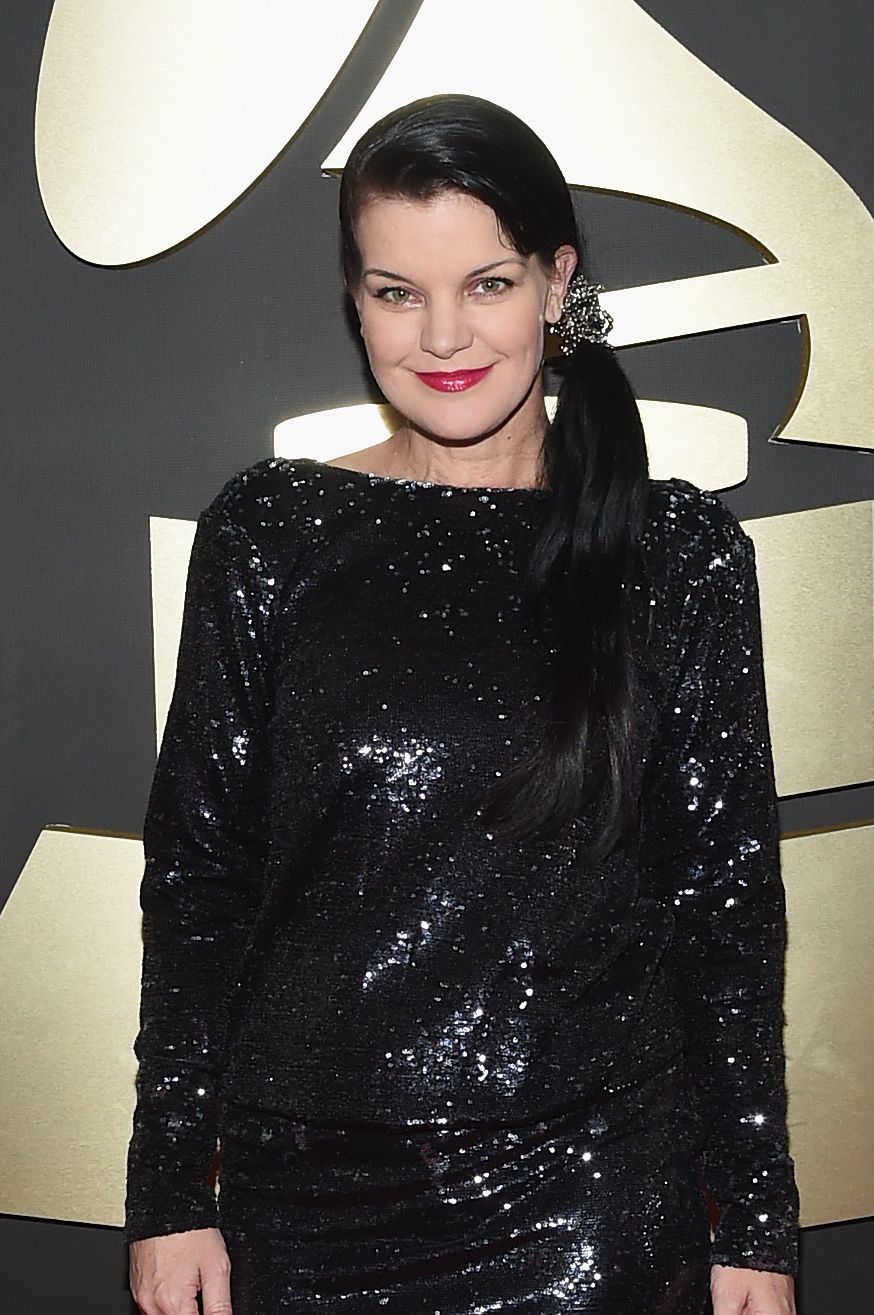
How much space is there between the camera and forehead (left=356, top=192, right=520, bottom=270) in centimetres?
138

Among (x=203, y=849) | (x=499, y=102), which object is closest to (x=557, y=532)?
(x=203, y=849)

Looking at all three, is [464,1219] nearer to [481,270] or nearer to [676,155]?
[481,270]

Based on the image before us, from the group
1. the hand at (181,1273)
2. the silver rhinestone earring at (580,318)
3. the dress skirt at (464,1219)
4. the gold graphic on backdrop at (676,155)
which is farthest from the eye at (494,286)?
the hand at (181,1273)

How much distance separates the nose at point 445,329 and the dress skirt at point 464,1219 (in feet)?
2.05

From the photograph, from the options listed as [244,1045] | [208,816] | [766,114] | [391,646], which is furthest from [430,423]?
[766,114]

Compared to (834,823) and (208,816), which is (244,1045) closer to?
(208,816)

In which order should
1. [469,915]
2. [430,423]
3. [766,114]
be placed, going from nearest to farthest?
[469,915] → [430,423] → [766,114]

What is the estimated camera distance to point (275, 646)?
4.64 feet

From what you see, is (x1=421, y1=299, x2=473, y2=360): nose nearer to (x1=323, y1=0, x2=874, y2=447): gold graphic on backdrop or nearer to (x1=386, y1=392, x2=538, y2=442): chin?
(x1=386, y1=392, x2=538, y2=442): chin

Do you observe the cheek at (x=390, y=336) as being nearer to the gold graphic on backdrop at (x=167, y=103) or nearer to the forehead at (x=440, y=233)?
the forehead at (x=440, y=233)

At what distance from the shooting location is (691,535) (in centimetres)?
146

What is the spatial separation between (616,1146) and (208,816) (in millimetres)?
431

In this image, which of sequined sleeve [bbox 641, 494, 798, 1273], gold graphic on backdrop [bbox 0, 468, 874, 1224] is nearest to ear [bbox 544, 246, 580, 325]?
sequined sleeve [bbox 641, 494, 798, 1273]

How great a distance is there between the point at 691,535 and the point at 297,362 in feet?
2.10
